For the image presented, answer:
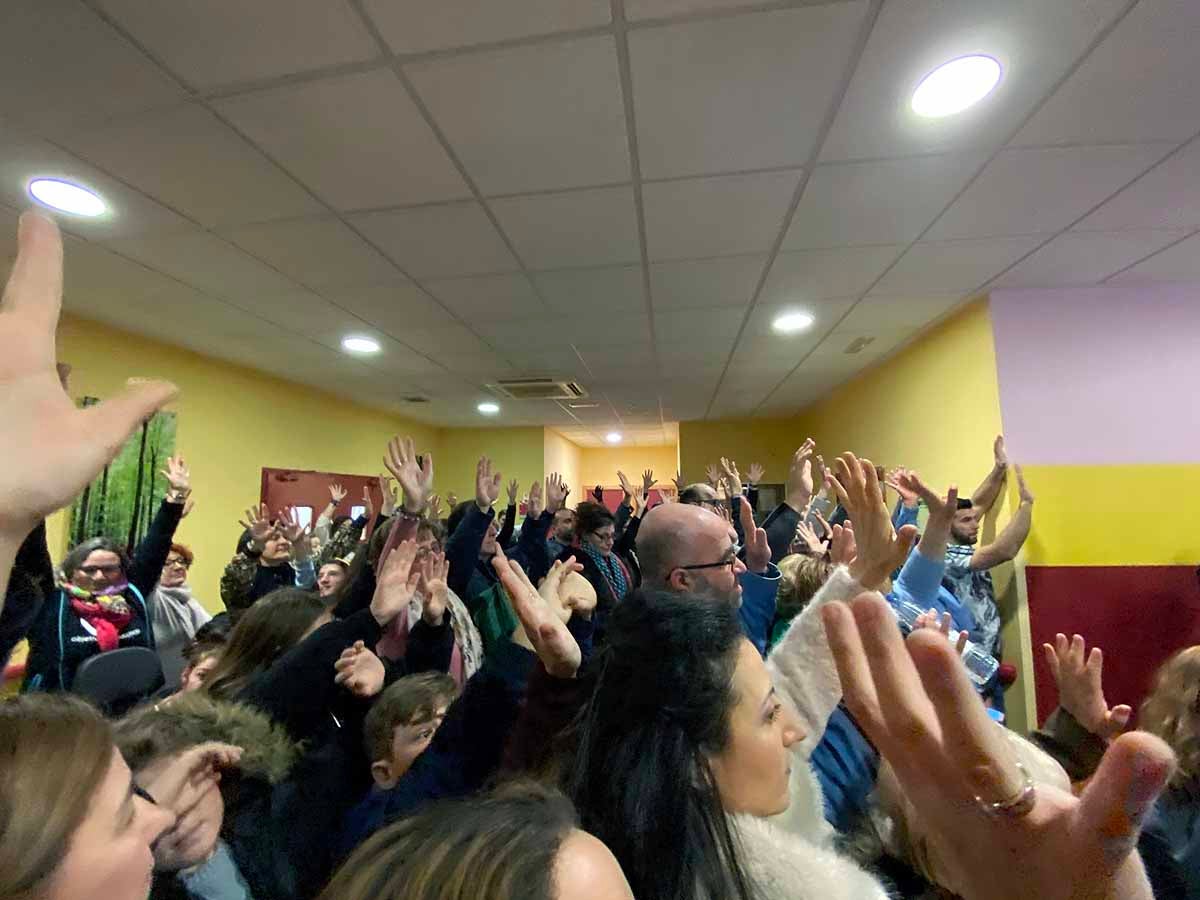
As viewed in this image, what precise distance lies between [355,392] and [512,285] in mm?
2805

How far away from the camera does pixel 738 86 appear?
54.9 inches

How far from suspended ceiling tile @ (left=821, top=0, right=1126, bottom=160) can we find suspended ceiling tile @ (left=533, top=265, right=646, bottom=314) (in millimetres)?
1069

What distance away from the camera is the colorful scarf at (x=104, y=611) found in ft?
5.99

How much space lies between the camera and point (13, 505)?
1.35ft

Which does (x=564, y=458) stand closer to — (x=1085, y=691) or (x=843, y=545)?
(x=843, y=545)

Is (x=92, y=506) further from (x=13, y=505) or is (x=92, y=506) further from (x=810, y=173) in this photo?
(x=810, y=173)

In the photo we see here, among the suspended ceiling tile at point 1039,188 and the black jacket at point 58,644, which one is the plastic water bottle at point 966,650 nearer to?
the suspended ceiling tile at point 1039,188

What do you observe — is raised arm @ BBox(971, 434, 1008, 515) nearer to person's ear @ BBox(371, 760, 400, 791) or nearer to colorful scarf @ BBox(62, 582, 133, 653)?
person's ear @ BBox(371, 760, 400, 791)

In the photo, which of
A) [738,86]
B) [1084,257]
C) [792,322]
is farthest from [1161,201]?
[738,86]

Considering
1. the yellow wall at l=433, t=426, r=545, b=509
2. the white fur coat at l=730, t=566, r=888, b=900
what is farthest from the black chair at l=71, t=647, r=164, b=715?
the yellow wall at l=433, t=426, r=545, b=509

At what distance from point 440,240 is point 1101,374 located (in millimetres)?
3055

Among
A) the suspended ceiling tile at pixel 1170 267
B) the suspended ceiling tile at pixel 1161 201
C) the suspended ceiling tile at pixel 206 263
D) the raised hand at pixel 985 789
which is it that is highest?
the suspended ceiling tile at pixel 1161 201

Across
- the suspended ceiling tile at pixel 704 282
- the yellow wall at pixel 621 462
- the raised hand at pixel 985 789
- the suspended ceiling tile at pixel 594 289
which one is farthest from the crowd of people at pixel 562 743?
the yellow wall at pixel 621 462

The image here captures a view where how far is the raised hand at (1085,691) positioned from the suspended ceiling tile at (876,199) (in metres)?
1.38
